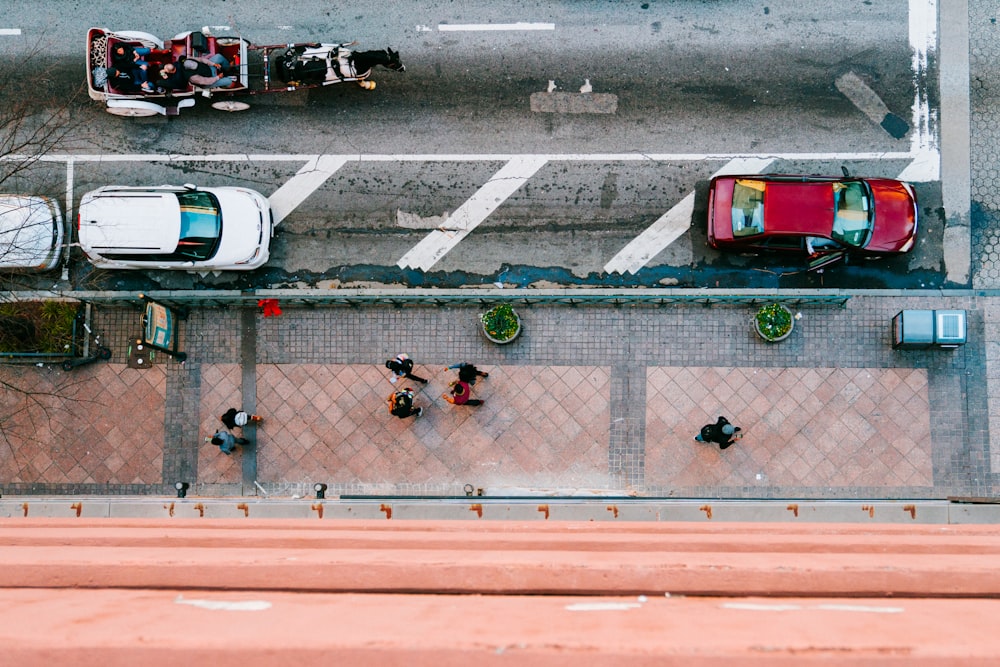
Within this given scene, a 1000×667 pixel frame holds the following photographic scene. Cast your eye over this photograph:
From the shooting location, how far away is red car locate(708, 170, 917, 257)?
44.9 ft

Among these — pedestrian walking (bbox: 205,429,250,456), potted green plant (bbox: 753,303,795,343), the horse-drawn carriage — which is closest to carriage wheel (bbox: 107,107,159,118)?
the horse-drawn carriage

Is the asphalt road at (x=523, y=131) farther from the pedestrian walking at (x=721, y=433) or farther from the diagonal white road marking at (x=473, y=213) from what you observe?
the pedestrian walking at (x=721, y=433)

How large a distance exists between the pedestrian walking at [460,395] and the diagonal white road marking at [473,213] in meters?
2.64

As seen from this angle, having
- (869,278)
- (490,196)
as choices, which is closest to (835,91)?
(869,278)

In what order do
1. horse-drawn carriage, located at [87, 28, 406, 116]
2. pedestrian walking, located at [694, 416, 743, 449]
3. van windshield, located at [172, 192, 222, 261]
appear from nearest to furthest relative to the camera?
pedestrian walking, located at [694, 416, 743, 449] → van windshield, located at [172, 192, 222, 261] → horse-drawn carriage, located at [87, 28, 406, 116]

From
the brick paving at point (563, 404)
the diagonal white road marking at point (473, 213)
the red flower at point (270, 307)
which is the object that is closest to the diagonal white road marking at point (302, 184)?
the red flower at point (270, 307)

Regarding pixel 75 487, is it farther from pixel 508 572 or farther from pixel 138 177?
pixel 508 572

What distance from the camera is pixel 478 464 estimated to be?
14359 mm

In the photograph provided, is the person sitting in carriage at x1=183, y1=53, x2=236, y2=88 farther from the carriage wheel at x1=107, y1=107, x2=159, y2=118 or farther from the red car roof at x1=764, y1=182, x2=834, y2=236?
the red car roof at x1=764, y1=182, x2=834, y2=236

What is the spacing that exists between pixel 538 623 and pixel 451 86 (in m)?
12.0

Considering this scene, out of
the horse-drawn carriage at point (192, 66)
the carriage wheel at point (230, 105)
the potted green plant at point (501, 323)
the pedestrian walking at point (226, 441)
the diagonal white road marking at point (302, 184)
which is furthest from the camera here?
the carriage wheel at point (230, 105)

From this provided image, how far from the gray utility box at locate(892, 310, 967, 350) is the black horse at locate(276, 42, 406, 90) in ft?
37.2

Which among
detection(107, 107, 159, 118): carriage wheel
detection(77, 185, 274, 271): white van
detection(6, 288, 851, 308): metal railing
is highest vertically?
detection(107, 107, 159, 118): carriage wheel

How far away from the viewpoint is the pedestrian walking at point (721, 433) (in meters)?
13.4
